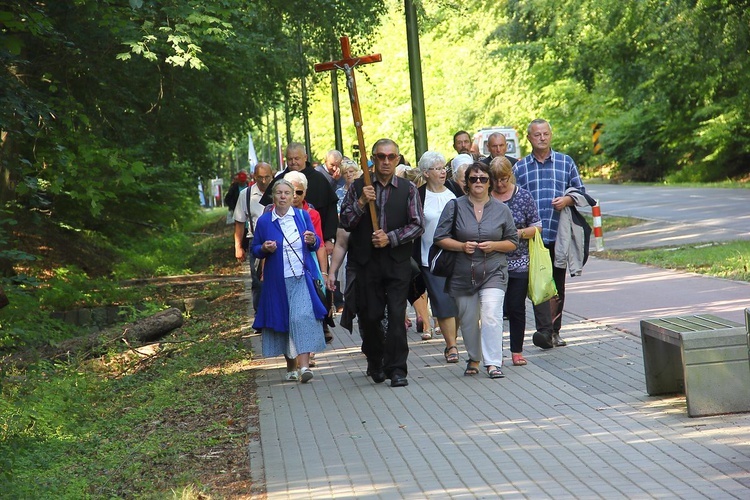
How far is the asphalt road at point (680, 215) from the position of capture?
2286 centimetres

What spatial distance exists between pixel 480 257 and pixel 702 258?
9.24 m

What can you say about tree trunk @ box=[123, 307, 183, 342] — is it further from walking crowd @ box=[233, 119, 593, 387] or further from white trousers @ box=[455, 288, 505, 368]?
white trousers @ box=[455, 288, 505, 368]

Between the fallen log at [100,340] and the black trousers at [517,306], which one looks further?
the fallen log at [100,340]

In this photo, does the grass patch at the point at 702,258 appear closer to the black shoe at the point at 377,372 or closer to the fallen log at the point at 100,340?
the black shoe at the point at 377,372

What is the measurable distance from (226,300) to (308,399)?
10023 millimetres

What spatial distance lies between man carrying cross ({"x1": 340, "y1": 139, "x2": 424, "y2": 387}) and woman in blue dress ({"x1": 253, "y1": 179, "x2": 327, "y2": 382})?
574 millimetres

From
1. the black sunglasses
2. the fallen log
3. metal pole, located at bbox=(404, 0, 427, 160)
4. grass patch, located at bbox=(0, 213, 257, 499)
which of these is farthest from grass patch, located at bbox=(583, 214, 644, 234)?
the black sunglasses

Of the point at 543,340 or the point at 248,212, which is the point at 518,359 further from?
the point at 248,212

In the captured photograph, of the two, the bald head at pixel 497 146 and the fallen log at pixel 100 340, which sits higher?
the bald head at pixel 497 146

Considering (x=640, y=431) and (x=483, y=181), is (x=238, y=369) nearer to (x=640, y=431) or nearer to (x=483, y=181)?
(x=483, y=181)

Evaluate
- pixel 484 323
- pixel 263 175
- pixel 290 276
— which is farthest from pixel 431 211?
pixel 263 175

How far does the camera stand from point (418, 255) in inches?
445

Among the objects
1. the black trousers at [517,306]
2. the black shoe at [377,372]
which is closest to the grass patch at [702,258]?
the black trousers at [517,306]

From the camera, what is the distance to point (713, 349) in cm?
764
